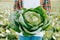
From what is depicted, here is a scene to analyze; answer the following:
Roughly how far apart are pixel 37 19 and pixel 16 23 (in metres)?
0.07

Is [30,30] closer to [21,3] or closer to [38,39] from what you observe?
[38,39]

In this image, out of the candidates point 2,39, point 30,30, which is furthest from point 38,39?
point 2,39

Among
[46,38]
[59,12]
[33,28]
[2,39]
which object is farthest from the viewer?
[59,12]

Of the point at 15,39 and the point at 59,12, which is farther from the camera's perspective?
the point at 59,12

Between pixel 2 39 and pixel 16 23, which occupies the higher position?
pixel 16 23

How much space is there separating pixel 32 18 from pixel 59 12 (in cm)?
56

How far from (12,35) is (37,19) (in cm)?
19

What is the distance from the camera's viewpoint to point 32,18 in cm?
39

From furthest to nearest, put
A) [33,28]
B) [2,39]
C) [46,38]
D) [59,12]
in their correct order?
[59,12] < [2,39] < [46,38] < [33,28]

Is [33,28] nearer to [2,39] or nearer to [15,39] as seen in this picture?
[15,39]

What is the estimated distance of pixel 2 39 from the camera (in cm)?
64

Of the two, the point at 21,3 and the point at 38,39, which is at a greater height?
the point at 21,3

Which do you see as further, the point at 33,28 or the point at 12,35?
the point at 12,35

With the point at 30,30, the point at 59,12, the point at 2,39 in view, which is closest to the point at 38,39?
the point at 30,30
